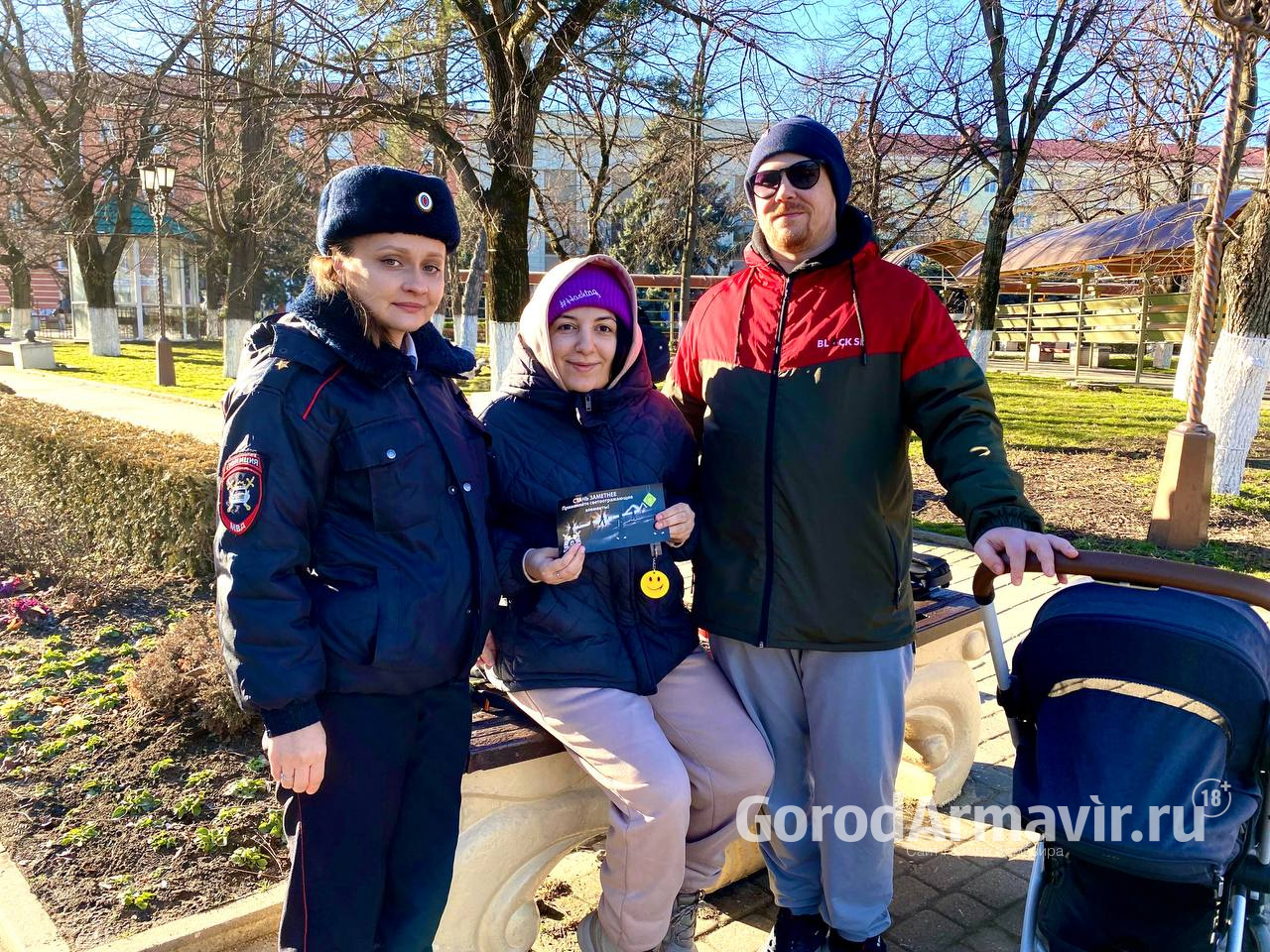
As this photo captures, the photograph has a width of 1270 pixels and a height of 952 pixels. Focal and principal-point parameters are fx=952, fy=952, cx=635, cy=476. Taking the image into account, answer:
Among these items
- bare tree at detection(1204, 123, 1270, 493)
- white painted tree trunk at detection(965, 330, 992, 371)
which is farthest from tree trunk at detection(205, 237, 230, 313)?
bare tree at detection(1204, 123, 1270, 493)

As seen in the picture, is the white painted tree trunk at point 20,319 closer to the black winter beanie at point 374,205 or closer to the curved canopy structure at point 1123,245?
the curved canopy structure at point 1123,245

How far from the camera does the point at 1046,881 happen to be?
2297mm

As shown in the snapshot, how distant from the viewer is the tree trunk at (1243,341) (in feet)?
26.8

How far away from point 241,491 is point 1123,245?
20628 millimetres

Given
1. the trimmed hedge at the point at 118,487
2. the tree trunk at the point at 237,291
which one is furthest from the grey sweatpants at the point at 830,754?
the tree trunk at the point at 237,291

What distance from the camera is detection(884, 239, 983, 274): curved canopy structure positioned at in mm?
24198

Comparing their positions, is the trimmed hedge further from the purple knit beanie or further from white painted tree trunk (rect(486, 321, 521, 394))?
white painted tree trunk (rect(486, 321, 521, 394))

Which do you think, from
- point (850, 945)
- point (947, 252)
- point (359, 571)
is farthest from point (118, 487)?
point (947, 252)

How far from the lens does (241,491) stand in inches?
76.1

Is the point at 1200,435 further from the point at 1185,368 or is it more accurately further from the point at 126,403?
the point at 126,403

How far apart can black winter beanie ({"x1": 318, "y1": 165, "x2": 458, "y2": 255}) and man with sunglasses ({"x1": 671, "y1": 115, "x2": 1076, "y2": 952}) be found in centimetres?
90

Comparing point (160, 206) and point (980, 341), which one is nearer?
point (980, 341)

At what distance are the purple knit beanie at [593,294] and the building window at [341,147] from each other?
7.52 meters

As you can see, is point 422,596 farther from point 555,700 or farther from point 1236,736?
point 1236,736
